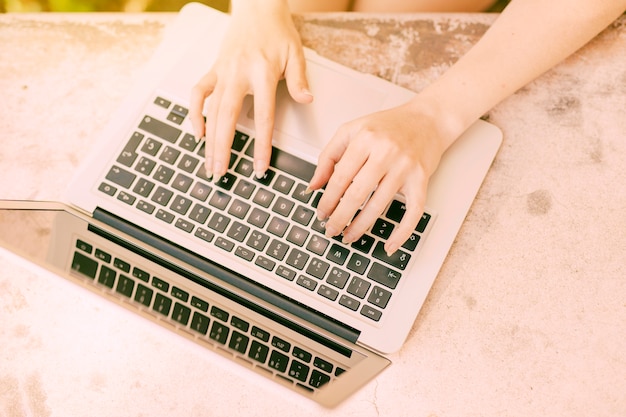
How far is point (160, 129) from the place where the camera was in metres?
0.61

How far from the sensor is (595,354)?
1.83ft

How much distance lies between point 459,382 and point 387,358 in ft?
0.26

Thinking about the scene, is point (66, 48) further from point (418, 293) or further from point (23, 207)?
point (418, 293)

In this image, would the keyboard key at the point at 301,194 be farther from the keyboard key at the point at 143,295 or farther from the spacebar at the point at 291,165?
the keyboard key at the point at 143,295

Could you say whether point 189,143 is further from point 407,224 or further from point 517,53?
point 517,53

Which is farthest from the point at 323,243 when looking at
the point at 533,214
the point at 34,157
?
the point at 34,157

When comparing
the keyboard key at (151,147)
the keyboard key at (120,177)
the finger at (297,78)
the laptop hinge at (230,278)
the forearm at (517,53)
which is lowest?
the laptop hinge at (230,278)

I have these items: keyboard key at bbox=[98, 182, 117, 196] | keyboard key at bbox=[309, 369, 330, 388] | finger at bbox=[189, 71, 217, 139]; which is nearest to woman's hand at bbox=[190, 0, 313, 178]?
finger at bbox=[189, 71, 217, 139]

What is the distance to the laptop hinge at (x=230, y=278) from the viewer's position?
55 centimetres

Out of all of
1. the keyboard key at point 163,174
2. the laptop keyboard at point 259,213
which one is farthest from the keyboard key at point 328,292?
the keyboard key at point 163,174

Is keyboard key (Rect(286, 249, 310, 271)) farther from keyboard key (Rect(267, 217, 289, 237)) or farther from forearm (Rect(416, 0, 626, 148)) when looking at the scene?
forearm (Rect(416, 0, 626, 148))

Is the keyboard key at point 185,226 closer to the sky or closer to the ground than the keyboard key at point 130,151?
closer to the ground

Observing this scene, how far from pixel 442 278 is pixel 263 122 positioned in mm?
264

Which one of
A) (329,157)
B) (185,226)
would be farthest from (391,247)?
(185,226)
